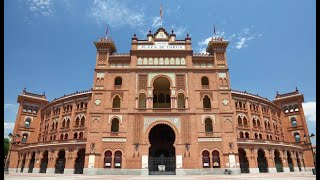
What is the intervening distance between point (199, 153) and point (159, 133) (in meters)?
8.69

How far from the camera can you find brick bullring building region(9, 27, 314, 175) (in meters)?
32.4

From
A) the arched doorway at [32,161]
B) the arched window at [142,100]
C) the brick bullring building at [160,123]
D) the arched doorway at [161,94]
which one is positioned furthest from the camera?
the arched doorway at [32,161]

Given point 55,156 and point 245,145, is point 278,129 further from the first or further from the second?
point 55,156

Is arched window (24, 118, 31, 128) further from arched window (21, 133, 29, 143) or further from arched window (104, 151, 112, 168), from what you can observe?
arched window (104, 151, 112, 168)

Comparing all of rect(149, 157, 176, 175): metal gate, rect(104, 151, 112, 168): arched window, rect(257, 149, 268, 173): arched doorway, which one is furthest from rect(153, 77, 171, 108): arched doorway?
rect(257, 149, 268, 173): arched doorway

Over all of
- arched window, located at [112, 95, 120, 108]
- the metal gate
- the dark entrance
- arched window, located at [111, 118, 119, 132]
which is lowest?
the metal gate

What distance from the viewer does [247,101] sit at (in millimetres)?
47438

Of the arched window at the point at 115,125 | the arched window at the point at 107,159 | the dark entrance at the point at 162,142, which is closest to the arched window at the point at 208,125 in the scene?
the dark entrance at the point at 162,142

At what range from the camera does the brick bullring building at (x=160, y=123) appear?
32.4 m

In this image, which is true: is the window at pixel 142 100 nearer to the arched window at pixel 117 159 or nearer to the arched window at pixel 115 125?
the arched window at pixel 115 125

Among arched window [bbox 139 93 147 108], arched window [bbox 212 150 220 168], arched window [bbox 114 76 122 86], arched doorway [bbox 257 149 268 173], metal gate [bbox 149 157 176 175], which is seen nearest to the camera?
metal gate [bbox 149 157 176 175]

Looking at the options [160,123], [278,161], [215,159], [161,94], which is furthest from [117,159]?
[278,161]

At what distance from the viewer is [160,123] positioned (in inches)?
1334
